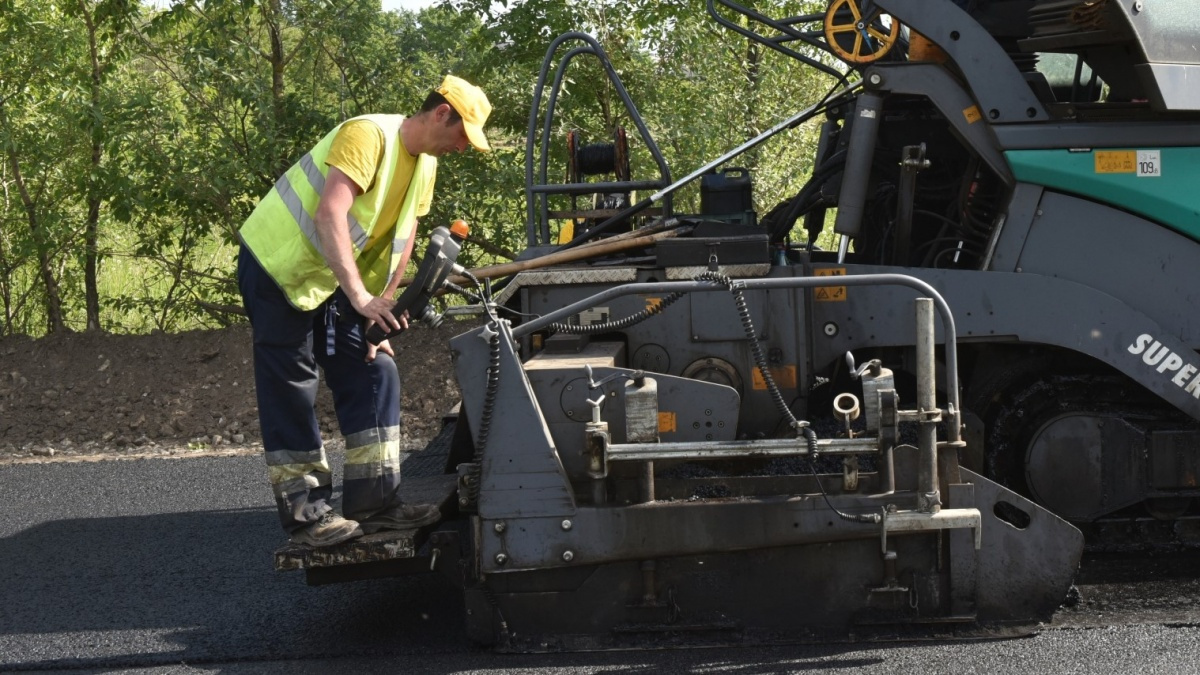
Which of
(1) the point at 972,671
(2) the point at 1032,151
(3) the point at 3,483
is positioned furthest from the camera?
(3) the point at 3,483

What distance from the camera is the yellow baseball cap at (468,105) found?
174 inches

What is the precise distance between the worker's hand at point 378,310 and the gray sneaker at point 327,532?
26.1 inches

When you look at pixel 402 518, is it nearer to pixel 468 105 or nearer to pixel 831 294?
pixel 468 105

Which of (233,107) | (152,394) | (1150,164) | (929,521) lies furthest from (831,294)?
(233,107)

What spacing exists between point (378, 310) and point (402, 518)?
2.54 feet

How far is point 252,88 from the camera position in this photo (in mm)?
9367

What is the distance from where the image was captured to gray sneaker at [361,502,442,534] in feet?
15.1

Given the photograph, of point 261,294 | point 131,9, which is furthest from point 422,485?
point 131,9

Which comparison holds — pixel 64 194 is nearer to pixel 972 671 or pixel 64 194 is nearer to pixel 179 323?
pixel 179 323

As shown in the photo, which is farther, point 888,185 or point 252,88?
point 252,88

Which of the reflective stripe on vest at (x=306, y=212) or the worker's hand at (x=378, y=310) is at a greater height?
the reflective stripe on vest at (x=306, y=212)

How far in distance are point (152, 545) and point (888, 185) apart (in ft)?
11.5

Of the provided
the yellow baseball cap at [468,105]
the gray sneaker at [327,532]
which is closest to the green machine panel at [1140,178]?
the yellow baseball cap at [468,105]

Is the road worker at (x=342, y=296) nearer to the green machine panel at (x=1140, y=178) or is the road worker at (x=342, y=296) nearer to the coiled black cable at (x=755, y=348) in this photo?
the coiled black cable at (x=755, y=348)
